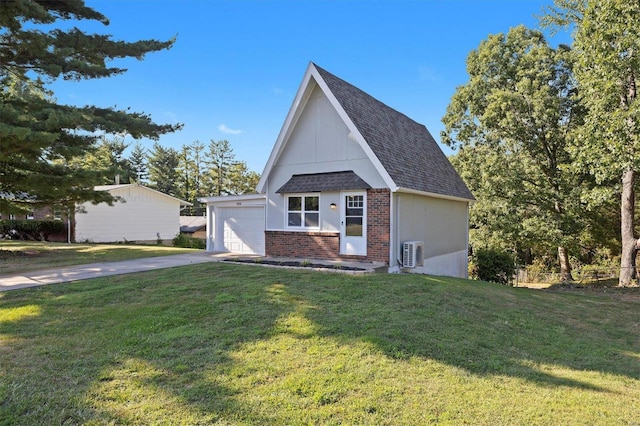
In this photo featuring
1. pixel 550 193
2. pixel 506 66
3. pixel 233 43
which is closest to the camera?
pixel 233 43

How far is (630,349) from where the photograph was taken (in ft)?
21.0

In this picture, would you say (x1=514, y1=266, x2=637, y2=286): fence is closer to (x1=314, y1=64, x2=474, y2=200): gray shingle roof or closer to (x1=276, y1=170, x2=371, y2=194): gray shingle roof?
(x1=314, y1=64, x2=474, y2=200): gray shingle roof

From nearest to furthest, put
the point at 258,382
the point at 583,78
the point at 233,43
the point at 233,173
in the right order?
the point at 258,382
the point at 583,78
the point at 233,43
the point at 233,173

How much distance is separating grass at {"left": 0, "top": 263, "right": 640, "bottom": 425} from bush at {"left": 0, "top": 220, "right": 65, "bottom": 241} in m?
21.4

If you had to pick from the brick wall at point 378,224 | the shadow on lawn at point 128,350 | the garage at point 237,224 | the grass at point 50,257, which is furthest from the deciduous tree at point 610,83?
the grass at point 50,257

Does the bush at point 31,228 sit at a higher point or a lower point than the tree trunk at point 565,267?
higher

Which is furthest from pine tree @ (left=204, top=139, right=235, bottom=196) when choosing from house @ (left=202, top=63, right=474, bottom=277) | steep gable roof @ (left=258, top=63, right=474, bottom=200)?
steep gable roof @ (left=258, top=63, right=474, bottom=200)

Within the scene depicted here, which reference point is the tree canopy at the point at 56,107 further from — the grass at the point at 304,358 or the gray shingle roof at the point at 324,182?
the grass at the point at 304,358

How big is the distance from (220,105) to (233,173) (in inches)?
1047

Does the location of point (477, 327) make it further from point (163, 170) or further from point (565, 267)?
point (163, 170)

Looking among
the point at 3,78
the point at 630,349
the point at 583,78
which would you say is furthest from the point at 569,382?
the point at 3,78

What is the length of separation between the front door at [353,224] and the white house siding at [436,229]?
3.58ft

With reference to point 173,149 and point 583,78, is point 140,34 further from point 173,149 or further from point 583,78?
point 173,149

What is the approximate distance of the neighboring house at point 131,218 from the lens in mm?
26625
